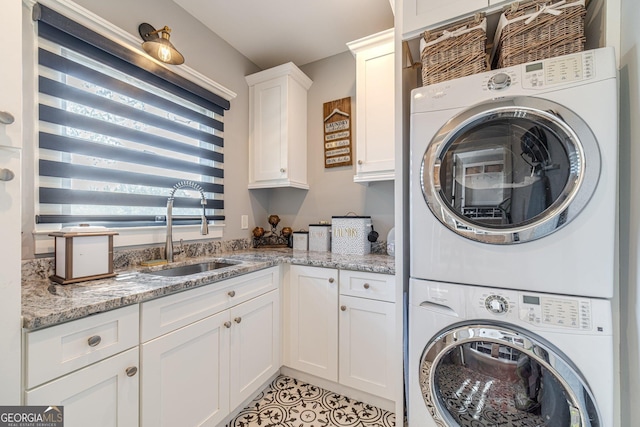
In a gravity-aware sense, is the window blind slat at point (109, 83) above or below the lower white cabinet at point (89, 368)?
above

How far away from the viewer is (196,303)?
1.27m

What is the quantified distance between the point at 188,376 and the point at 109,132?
1.35 m

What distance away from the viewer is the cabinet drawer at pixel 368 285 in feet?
5.14

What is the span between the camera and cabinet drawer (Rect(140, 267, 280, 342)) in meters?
1.07

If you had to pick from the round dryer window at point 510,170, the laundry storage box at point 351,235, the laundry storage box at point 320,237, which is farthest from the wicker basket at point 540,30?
the laundry storage box at point 320,237

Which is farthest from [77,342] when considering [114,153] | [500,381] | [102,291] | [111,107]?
[500,381]

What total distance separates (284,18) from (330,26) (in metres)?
0.36

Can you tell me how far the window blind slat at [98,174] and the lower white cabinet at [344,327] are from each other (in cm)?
105

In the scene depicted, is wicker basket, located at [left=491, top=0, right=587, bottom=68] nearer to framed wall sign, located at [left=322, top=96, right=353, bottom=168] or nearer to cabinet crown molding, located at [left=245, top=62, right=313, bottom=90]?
framed wall sign, located at [left=322, top=96, right=353, bottom=168]

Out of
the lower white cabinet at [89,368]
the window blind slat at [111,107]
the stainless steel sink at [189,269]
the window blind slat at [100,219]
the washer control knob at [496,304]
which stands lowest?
the lower white cabinet at [89,368]

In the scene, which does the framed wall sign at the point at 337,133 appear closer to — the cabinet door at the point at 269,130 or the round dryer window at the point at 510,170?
the cabinet door at the point at 269,130

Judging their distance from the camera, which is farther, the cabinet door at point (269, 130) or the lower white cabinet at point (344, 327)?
the cabinet door at point (269, 130)

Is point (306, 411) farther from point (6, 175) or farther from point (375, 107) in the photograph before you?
point (375, 107)

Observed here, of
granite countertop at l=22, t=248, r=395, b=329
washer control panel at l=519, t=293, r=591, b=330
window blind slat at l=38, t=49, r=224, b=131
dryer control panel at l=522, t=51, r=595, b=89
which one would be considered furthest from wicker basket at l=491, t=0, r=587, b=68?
window blind slat at l=38, t=49, r=224, b=131
